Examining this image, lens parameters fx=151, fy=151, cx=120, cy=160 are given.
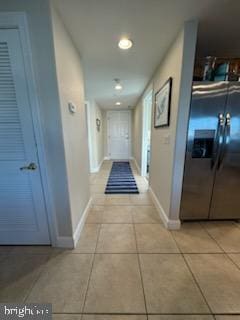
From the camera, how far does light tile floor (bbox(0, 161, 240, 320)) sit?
1.08 m

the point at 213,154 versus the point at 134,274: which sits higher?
A: the point at 213,154

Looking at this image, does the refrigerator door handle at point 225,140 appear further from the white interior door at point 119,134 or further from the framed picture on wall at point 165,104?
the white interior door at point 119,134

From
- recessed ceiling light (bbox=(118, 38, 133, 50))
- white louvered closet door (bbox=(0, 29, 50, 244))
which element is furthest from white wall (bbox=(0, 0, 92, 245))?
recessed ceiling light (bbox=(118, 38, 133, 50))

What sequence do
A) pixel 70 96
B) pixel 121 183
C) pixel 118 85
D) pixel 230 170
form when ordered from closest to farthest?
1. pixel 70 96
2. pixel 230 170
3. pixel 118 85
4. pixel 121 183

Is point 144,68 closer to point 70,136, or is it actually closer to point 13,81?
point 70,136

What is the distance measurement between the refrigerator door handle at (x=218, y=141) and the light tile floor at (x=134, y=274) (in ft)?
2.96

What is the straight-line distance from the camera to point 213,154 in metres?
1.85

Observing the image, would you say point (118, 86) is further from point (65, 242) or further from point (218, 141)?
point (65, 242)

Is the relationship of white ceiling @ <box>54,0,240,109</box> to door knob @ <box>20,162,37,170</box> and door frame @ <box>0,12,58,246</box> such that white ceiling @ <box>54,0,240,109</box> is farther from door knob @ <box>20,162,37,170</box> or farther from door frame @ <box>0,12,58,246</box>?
door knob @ <box>20,162,37,170</box>

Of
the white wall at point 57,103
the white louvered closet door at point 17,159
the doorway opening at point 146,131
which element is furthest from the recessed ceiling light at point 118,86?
the white louvered closet door at point 17,159

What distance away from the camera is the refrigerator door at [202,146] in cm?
169

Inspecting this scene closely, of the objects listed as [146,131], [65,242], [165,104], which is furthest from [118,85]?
[65,242]

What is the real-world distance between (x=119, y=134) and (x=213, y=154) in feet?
16.8

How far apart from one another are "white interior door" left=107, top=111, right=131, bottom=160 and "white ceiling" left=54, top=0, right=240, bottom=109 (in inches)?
166
